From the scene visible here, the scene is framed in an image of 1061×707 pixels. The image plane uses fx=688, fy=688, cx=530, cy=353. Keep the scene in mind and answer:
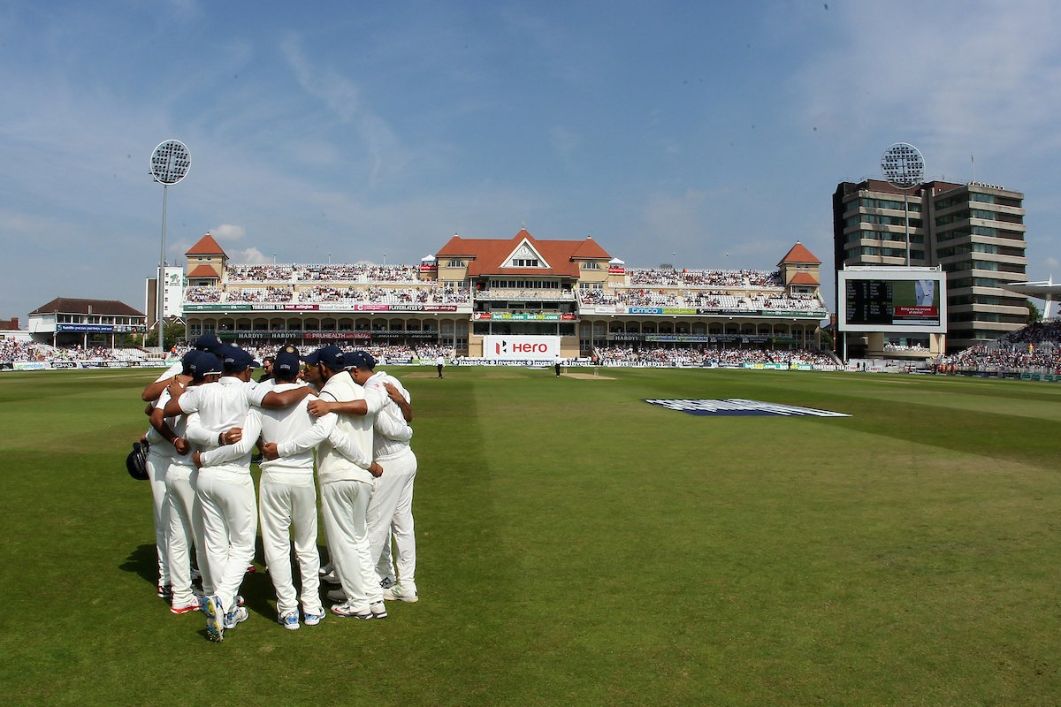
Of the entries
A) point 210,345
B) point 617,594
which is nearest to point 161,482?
point 210,345

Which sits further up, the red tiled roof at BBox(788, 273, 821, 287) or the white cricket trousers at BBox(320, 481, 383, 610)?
the red tiled roof at BBox(788, 273, 821, 287)

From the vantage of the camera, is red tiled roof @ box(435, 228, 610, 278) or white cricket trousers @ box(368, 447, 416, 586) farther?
red tiled roof @ box(435, 228, 610, 278)

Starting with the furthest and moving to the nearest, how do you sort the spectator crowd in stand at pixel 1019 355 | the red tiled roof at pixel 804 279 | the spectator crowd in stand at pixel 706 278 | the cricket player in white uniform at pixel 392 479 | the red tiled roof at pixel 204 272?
the spectator crowd in stand at pixel 706 278, the red tiled roof at pixel 804 279, the red tiled roof at pixel 204 272, the spectator crowd in stand at pixel 1019 355, the cricket player in white uniform at pixel 392 479

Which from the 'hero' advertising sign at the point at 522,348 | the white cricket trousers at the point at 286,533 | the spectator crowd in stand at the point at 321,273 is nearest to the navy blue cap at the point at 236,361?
the white cricket trousers at the point at 286,533

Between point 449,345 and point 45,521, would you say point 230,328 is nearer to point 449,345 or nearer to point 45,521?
point 449,345

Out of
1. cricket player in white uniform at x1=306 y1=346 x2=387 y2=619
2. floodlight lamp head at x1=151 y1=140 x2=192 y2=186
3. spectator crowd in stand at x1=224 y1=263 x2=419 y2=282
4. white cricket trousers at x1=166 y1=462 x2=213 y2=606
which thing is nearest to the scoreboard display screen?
spectator crowd in stand at x1=224 y1=263 x2=419 y2=282

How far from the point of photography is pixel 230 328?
81.1 meters

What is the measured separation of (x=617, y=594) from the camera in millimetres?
5555

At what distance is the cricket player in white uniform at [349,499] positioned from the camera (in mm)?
5137

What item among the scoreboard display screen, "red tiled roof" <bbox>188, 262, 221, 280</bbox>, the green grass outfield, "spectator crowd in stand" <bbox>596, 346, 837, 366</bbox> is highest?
"red tiled roof" <bbox>188, 262, 221, 280</bbox>

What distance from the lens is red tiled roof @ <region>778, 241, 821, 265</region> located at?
288ft

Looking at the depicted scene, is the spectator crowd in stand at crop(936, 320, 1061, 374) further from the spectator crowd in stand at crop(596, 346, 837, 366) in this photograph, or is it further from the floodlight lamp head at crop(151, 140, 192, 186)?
the floodlight lamp head at crop(151, 140, 192, 186)

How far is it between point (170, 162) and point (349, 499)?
71.3 meters

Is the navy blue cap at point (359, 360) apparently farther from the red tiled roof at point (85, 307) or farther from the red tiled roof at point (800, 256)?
the red tiled roof at point (85, 307)
